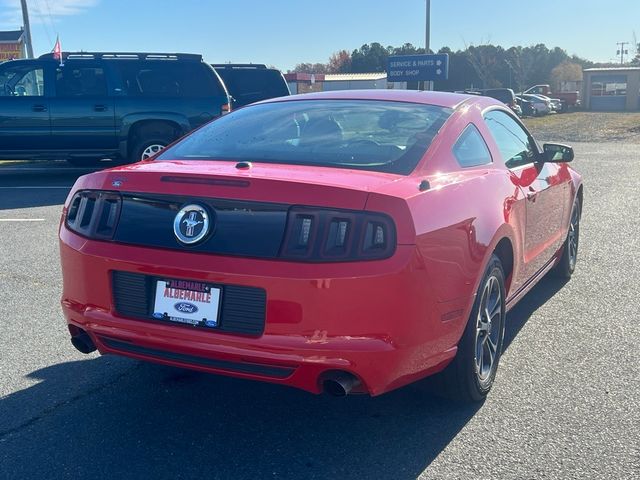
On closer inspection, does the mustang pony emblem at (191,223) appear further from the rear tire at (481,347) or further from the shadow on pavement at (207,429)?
the rear tire at (481,347)

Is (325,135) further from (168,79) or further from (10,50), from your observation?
(10,50)

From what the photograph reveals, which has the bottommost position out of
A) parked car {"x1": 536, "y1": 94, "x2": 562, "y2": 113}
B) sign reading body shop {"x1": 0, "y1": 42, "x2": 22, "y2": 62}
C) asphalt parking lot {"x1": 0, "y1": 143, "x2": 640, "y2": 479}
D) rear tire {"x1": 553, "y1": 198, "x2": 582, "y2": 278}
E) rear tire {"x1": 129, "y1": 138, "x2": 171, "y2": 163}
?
parked car {"x1": 536, "y1": 94, "x2": 562, "y2": 113}

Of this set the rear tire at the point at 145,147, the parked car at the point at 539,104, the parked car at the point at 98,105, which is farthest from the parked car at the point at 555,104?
the rear tire at the point at 145,147

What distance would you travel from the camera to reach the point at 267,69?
57.3 ft

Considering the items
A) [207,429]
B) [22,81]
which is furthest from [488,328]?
[22,81]

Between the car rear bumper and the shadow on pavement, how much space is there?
1.14 feet

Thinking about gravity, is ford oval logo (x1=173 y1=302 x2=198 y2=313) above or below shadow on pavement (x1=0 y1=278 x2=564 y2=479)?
above

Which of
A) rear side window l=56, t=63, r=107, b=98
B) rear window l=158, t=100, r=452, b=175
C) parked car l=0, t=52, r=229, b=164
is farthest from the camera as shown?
rear side window l=56, t=63, r=107, b=98

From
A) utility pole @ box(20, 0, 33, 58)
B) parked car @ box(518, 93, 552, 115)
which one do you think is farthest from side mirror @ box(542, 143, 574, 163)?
parked car @ box(518, 93, 552, 115)

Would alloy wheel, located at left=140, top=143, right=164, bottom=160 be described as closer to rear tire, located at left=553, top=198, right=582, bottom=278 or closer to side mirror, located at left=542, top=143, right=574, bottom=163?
rear tire, located at left=553, top=198, right=582, bottom=278

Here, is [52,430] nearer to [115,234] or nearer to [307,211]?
[115,234]

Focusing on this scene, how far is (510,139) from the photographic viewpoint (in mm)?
4969

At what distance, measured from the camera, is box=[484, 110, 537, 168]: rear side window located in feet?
15.4

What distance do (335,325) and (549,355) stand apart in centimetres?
196
